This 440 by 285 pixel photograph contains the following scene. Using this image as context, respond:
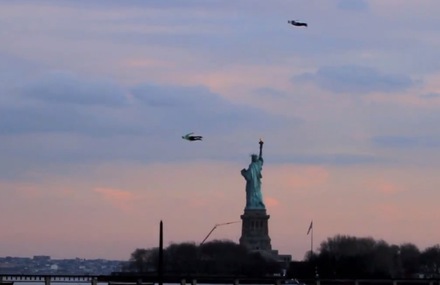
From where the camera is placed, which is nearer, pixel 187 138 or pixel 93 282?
pixel 187 138

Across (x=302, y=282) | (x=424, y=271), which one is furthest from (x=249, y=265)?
(x=302, y=282)

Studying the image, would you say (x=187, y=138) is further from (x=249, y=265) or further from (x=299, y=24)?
(x=249, y=265)

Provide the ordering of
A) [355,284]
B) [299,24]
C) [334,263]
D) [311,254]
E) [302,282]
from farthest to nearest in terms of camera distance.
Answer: [311,254]
[334,263]
[302,282]
[355,284]
[299,24]

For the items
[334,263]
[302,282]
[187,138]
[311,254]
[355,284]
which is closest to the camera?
[187,138]

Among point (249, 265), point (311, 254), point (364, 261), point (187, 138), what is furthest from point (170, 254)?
point (187, 138)

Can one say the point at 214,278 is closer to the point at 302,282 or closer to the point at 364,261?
the point at 302,282

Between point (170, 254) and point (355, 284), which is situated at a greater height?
point (170, 254)
